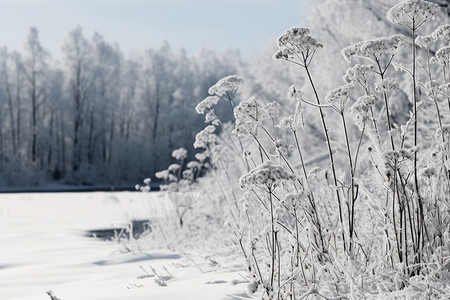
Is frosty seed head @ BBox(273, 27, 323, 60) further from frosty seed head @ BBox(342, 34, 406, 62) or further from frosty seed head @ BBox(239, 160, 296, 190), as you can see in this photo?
frosty seed head @ BBox(239, 160, 296, 190)

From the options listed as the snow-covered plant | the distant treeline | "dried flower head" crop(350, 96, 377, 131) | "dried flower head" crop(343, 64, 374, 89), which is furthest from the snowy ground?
the distant treeline

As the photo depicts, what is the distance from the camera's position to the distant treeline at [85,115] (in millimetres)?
35969

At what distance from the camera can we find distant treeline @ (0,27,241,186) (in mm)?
35969

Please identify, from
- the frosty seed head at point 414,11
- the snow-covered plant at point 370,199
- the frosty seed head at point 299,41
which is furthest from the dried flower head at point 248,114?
the frosty seed head at point 414,11

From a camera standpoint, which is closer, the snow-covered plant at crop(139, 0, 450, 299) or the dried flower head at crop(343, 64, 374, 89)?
the snow-covered plant at crop(139, 0, 450, 299)

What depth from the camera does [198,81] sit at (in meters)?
47.8

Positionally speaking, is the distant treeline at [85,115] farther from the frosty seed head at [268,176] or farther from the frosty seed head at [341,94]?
the frosty seed head at [268,176]

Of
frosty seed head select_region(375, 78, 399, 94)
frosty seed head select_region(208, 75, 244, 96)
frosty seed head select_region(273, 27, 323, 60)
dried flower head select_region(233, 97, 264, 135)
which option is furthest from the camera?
frosty seed head select_region(208, 75, 244, 96)

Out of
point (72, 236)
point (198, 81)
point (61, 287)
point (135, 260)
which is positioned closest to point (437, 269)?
point (61, 287)

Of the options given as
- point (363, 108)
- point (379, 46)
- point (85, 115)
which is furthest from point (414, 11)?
point (85, 115)

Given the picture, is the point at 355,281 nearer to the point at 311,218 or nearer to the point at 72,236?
the point at 311,218

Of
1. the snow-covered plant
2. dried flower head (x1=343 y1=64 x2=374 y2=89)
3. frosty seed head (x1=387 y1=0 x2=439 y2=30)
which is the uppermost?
frosty seed head (x1=387 y1=0 x2=439 y2=30)

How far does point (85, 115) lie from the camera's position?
38.8 metres

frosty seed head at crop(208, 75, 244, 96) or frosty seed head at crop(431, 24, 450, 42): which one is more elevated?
frosty seed head at crop(431, 24, 450, 42)
